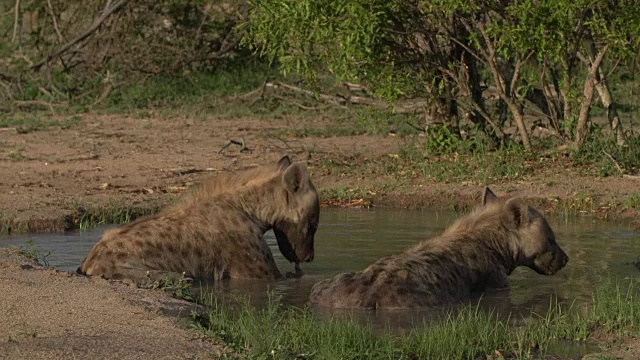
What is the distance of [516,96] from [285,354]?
24.8 feet

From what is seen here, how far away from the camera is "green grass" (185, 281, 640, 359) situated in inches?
221

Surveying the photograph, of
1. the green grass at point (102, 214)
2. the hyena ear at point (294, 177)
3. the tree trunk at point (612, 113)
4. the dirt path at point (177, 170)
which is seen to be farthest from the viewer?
the tree trunk at point (612, 113)

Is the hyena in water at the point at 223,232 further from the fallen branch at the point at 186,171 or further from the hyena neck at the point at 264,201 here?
the fallen branch at the point at 186,171

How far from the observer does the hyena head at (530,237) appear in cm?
771

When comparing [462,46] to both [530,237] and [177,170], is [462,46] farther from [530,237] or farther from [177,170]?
[530,237]

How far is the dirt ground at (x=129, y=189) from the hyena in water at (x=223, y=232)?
1.86 ft

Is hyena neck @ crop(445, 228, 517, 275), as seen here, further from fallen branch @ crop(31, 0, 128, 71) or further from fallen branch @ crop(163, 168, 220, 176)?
fallen branch @ crop(31, 0, 128, 71)

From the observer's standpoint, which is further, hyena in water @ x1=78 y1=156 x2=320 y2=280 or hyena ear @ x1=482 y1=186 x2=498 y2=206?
hyena ear @ x1=482 y1=186 x2=498 y2=206

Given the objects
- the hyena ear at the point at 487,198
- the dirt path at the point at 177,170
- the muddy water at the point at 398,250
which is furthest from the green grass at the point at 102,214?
the hyena ear at the point at 487,198

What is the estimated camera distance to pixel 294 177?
7938mm

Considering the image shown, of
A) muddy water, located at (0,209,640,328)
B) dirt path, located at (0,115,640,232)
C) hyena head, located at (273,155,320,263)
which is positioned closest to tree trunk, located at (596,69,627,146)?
dirt path, located at (0,115,640,232)

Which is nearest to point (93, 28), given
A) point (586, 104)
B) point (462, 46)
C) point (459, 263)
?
point (462, 46)

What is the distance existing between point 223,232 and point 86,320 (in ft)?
6.96

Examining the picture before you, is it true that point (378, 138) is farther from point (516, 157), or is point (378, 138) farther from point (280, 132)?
point (516, 157)
